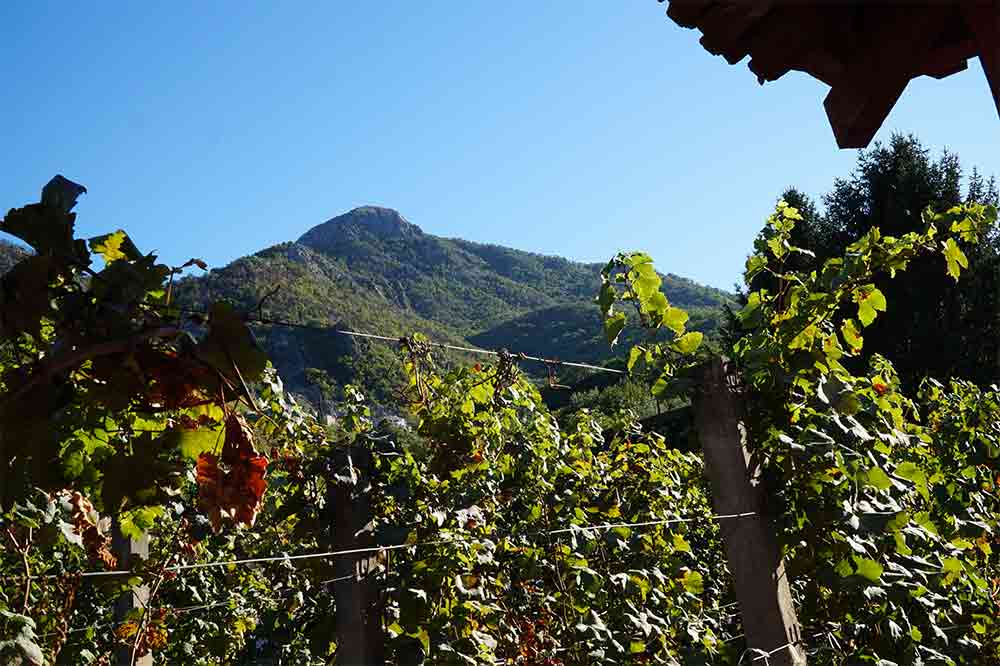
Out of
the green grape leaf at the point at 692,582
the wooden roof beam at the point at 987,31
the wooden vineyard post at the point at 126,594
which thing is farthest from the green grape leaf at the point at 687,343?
the wooden vineyard post at the point at 126,594

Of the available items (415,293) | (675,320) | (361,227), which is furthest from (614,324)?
(361,227)

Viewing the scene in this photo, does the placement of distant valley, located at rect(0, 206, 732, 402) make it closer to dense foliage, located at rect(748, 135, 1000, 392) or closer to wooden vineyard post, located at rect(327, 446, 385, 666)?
dense foliage, located at rect(748, 135, 1000, 392)

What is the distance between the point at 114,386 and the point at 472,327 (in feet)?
195

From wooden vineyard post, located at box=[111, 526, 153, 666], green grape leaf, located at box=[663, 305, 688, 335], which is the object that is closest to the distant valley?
wooden vineyard post, located at box=[111, 526, 153, 666]

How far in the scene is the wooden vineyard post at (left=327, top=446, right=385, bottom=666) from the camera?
7.31ft

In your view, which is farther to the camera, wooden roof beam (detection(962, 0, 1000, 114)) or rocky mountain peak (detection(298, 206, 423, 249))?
rocky mountain peak (detection(298, 206, 423, 249))

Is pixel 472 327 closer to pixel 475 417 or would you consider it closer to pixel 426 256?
pixel 426 256

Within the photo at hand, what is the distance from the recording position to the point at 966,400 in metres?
3.88

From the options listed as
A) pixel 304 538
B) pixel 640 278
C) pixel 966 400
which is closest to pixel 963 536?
pixel 966 400

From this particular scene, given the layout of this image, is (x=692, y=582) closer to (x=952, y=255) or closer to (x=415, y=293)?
(x=952, y=255)

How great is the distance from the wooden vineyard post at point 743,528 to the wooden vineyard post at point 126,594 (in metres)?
1.77

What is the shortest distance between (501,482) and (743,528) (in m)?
1.14

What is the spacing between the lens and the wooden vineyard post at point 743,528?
2064mm

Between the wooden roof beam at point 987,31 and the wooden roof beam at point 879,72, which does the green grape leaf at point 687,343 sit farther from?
the wooden roof beam at point 987,31
